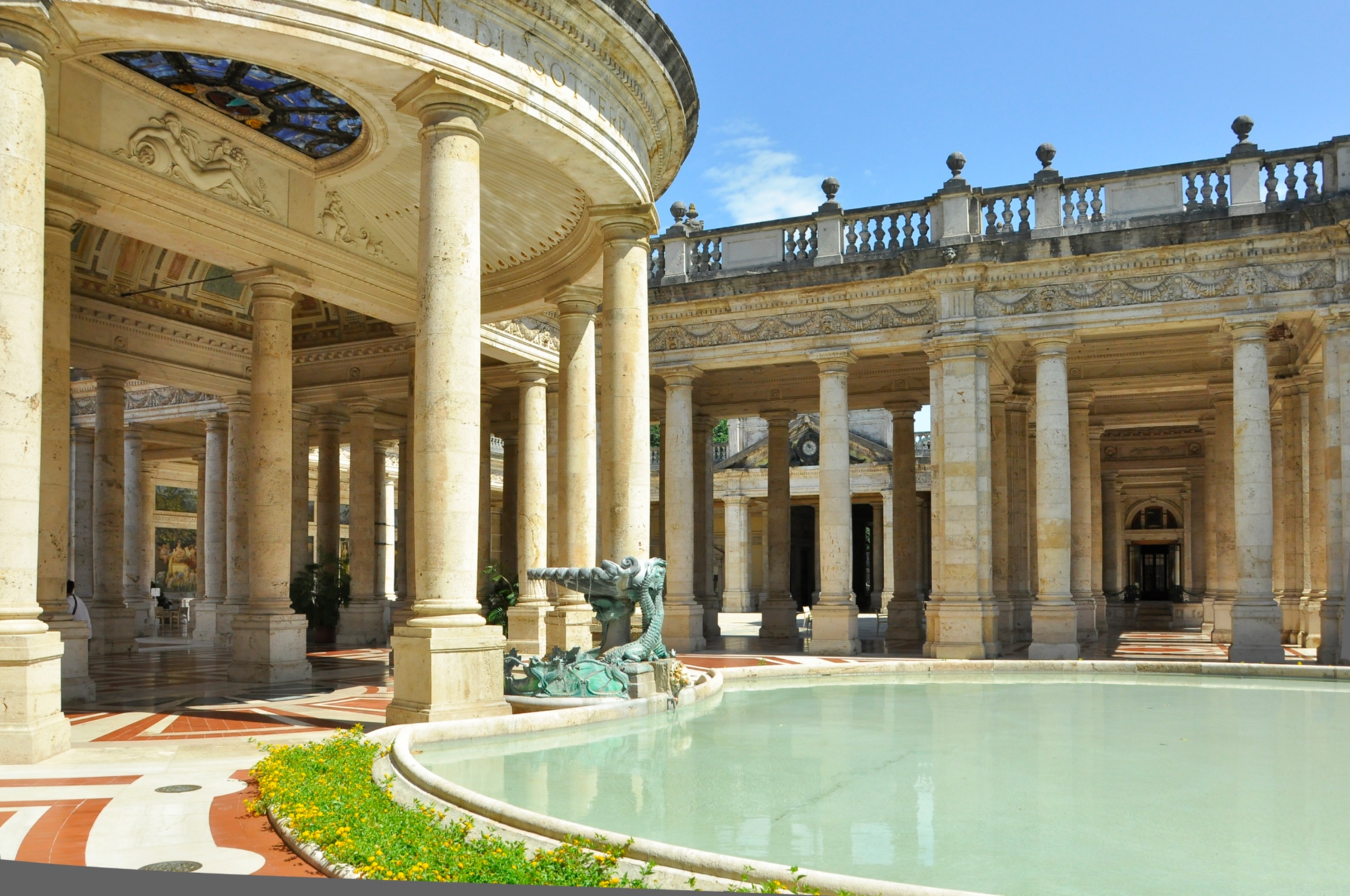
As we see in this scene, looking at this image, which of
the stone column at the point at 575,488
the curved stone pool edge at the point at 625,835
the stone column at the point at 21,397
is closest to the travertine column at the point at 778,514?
the curved stone pool edge at the point at 625,835

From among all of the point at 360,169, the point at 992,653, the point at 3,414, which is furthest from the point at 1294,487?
the point at 3,414

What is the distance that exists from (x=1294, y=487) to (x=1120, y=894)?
79.7 feet

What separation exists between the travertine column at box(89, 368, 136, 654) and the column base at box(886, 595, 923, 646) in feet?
61.7

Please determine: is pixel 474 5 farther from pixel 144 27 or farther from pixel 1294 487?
pixel 1294 487

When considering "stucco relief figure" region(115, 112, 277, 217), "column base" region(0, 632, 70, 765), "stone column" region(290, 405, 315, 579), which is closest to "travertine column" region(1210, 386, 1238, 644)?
"stone column" region(290, 405, 315, 579)

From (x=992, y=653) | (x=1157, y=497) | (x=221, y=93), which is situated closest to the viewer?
(x=221, y=93)

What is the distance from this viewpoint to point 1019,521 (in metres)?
29.3

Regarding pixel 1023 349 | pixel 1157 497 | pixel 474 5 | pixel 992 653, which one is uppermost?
pixel 474 5

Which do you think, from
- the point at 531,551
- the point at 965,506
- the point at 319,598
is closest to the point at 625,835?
the point at 531,551

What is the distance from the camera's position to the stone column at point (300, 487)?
93.0ft

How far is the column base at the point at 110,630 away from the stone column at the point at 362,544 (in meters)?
5.19

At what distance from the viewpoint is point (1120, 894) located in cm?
600

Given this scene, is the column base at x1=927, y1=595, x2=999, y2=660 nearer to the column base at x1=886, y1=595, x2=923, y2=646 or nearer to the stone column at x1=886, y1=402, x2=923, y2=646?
the stone column at x1=886, y1=402, x2=923, y2=646

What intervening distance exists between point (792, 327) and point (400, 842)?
2049 cm
